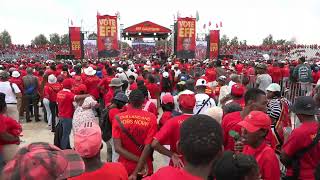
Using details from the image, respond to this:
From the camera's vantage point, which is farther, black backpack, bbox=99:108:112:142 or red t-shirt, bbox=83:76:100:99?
red t-shirt, bbox=83:76:100:99

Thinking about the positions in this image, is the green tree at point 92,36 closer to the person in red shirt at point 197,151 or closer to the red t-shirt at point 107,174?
the red t-shirt at point 107,174

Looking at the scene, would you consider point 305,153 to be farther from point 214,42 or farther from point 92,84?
point 214,42

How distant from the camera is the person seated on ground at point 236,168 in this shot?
2.30 meters

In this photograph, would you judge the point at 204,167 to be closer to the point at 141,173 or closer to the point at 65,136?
the point at 141,173

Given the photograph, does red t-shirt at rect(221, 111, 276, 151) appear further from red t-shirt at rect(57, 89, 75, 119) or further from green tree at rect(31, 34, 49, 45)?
green tree at rect(31, 34, 49, 45)

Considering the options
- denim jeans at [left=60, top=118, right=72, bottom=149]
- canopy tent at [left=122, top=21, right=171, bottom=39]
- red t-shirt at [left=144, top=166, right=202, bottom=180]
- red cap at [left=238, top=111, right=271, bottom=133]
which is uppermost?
canopy tent at [left=122, top=21, right=171, bottom=39]

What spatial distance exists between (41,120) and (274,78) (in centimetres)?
836

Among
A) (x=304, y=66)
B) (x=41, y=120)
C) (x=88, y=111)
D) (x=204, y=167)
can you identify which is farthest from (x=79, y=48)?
(x=204, y=167)

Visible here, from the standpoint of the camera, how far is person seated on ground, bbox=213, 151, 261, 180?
230 centimetres

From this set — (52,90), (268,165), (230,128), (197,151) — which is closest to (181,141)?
(197,151)

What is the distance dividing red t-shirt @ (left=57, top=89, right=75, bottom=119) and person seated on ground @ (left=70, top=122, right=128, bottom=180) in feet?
16.2

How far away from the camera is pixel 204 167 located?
2014 mm

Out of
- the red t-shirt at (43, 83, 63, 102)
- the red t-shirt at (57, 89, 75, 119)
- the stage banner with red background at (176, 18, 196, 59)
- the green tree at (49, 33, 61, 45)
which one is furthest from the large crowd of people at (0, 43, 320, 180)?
the green tree at (49, 33, 61, 45)

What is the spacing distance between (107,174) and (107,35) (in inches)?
940
